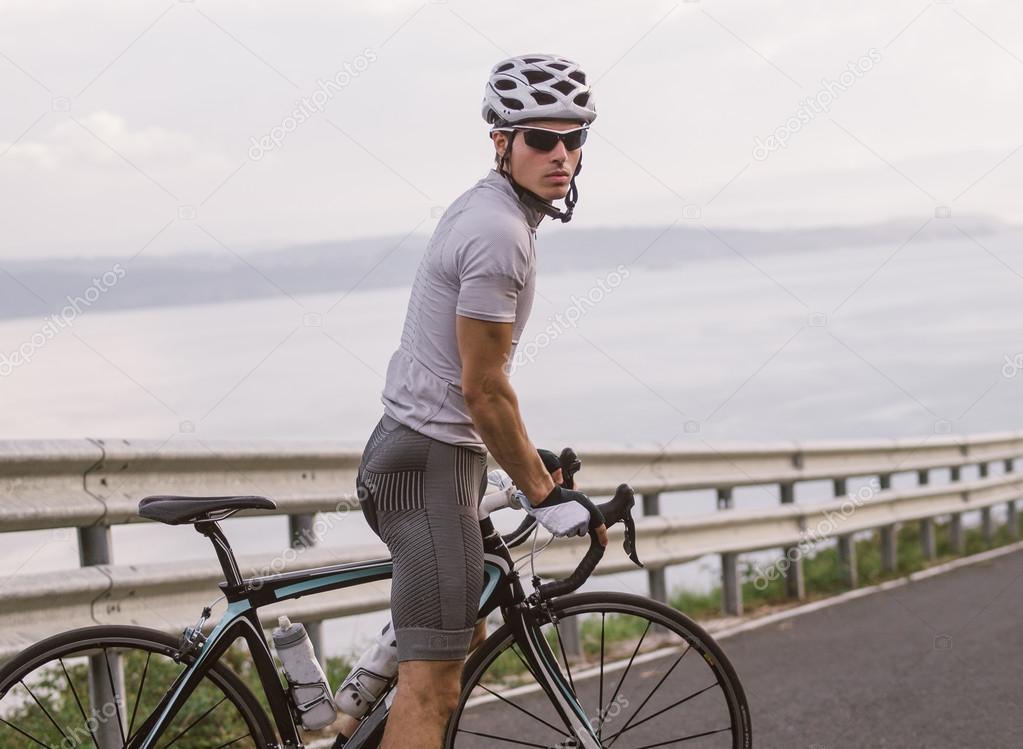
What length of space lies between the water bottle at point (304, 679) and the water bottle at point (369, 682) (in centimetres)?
4

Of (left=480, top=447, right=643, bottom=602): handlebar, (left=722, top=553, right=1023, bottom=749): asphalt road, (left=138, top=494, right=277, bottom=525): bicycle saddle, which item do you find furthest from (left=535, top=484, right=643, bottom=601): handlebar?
(left=722, top=553, right=1023, bottom=749): asphalt road

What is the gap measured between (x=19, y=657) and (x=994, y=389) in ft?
20.8

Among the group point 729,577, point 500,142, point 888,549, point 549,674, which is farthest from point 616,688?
point 888,549

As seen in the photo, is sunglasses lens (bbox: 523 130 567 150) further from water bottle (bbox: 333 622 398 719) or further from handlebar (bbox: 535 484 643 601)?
water bottle (bbox: 333 622 398 719)

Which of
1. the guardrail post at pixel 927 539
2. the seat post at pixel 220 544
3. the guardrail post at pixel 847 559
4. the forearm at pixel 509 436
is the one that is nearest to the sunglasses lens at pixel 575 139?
the forearm at pixel 509 436

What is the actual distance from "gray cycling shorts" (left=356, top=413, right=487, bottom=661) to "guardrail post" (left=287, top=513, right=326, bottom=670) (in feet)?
5.90

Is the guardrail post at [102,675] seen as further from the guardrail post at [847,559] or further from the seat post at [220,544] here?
the guardrail post at [847,559]

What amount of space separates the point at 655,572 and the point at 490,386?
172 inches

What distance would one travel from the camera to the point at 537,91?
3.37m

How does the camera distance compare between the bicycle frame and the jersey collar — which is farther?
the bicycle frame

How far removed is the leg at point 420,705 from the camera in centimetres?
341

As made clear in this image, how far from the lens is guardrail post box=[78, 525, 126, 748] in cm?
436

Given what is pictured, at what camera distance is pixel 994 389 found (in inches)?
320

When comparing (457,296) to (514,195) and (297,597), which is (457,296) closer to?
(514,195)
